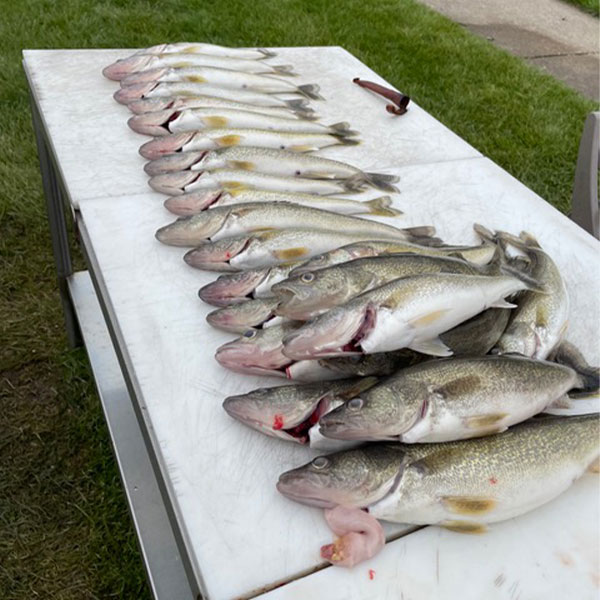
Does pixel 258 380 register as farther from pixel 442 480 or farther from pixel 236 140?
pixel 236 140

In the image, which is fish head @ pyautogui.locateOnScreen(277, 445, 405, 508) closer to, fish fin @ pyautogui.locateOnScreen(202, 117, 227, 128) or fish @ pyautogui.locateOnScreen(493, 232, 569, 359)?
fish @ pyautogui.locateOnScreen(493, 232, 569, 359)

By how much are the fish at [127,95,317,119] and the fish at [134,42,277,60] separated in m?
0.44

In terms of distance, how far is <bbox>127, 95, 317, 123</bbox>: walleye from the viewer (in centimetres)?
240

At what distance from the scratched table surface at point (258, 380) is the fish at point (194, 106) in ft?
0.27

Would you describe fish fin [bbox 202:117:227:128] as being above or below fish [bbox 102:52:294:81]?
below

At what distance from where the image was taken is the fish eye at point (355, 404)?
47.6 inches

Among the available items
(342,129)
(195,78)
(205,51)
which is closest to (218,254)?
(342,129)

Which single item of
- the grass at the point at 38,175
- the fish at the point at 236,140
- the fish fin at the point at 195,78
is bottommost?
the grass at the point at 38,175

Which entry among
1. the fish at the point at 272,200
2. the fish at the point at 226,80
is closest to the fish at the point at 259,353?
the fish at the point at 272,200

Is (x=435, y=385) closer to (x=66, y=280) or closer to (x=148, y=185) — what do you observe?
(x=148, y=185)

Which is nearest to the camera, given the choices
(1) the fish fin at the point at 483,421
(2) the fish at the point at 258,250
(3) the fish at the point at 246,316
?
(1) the fish fin at the point at 483,421

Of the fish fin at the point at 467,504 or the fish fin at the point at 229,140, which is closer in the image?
the fish fin at the point at 467,504

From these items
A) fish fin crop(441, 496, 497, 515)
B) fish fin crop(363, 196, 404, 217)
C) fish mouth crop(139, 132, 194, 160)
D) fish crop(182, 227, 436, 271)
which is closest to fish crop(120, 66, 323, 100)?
fish mouth crop(139, 132, 194, 160)

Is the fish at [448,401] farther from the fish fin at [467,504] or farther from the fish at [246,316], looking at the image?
the fish at [246,316]
